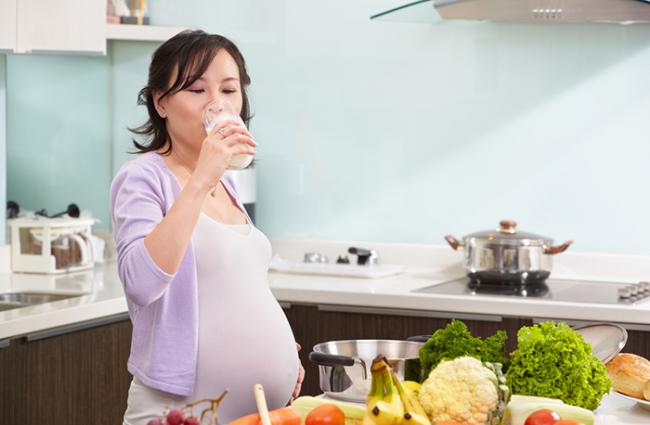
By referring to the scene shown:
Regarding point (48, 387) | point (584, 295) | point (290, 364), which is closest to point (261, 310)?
point (290, 364)

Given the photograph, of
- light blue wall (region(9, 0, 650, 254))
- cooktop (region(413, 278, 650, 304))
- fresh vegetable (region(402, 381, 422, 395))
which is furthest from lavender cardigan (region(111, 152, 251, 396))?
light blue wall (region(9, 0, 650, 254))

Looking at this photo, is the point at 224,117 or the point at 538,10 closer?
the point at 224,117

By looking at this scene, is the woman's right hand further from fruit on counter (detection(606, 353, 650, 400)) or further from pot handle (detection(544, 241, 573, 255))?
pot handle (detection(544, 241, 573, 255))

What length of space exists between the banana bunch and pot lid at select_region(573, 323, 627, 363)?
64cm

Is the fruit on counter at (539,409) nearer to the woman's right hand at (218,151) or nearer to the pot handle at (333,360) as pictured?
the pot handle at (333,360)

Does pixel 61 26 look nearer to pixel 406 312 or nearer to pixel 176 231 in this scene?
pixel 406 312

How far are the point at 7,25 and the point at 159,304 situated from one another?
1682 mm

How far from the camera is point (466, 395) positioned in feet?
5.64

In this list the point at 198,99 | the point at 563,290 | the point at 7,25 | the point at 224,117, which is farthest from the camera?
the point at 563,290

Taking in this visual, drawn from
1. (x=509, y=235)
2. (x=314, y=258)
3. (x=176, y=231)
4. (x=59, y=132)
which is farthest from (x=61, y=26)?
(x=176, y=231)

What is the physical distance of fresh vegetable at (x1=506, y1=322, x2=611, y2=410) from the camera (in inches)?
76.7

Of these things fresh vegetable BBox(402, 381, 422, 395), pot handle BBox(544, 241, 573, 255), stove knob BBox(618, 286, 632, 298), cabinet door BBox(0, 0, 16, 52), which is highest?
cabinet door BBox(0, 0, 16, 52)

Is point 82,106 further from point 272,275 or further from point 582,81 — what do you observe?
point 582,81

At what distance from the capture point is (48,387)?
2.99m
